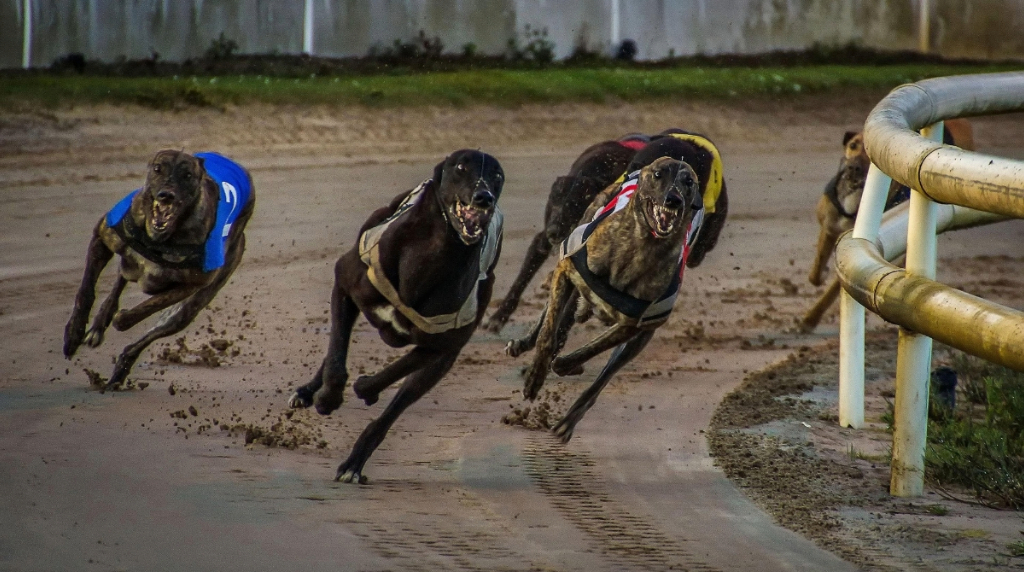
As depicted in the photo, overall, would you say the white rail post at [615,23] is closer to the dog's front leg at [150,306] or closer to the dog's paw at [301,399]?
the dog's front leg at [150,306]

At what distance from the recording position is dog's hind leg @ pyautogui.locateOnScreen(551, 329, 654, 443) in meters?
4.63

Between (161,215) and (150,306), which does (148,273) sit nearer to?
(150,306)

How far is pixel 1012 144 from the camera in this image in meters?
13.4

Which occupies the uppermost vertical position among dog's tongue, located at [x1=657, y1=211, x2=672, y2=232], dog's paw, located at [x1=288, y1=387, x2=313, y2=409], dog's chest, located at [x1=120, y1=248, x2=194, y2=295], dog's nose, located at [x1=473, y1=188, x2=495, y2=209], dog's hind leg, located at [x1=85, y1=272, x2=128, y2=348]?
dog's nose, located at [x1=473, y1=188, x2=495, y2=209]

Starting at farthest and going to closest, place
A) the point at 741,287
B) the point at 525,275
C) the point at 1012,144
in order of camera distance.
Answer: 1. the point at 1012,144
2. the point at 741,287
3. the point at 525,275

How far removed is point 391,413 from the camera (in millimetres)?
4258

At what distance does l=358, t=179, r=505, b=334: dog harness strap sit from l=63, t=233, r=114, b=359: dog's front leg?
1162 millimetres

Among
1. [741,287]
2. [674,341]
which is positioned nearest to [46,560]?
[674,341]

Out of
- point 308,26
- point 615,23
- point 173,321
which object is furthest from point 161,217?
point 615,23

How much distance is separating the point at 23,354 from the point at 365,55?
7557 millimetres

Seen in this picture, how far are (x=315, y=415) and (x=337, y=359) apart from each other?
23.1 inches

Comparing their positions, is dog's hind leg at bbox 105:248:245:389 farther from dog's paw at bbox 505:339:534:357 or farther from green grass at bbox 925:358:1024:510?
green grass at bbox 925:358:1024:510

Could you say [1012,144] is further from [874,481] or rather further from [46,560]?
[46,560]

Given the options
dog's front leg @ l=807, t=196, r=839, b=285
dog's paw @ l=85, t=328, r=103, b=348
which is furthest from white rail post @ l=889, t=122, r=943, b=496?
dog's front leg @ l=807, t=196, r=839, b=285
